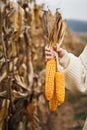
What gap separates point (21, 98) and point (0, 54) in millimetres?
420

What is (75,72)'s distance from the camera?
1670mm

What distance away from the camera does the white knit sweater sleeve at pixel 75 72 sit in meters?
1.67

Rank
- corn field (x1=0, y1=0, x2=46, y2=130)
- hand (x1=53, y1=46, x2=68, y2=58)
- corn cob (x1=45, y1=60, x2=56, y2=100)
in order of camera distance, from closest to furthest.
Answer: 1. corn cob (x1=45, y1=60, x2=56, y2=100)
2. hand (x1=53, y1=46, x2=68, y2=58)
3. corn field (x1=0, y1=0, x2=46, y2=130)

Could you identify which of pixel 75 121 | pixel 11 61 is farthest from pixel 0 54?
pixel 75 121

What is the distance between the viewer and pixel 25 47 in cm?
310

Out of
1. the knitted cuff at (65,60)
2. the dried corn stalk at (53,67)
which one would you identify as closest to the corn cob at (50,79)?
the dried corn stalk at (53,67)

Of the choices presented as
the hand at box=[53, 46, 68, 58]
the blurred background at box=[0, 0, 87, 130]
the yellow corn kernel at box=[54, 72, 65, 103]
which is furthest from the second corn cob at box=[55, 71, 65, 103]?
the blurred background at box=[0, 0, 87, 130]

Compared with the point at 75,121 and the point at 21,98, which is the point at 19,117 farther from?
the point at 75,121

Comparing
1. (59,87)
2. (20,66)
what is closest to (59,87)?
(59,87)

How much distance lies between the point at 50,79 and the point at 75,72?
0.61 feet

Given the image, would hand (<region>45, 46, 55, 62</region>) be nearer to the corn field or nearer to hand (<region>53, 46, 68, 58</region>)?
A: hand (<region>53, 46, 68, 58</region>)

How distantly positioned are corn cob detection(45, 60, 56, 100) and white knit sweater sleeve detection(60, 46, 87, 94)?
14 centimetres

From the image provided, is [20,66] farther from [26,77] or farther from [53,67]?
[53,67]

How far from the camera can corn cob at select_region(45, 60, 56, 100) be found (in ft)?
4.90
